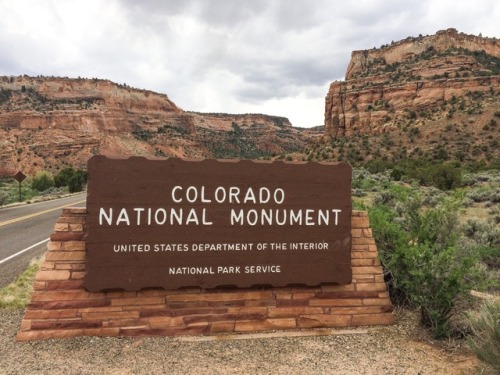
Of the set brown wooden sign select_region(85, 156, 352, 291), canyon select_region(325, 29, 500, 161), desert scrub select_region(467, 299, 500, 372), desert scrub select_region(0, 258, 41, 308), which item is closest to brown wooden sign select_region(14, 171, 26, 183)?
desert scrub select_region(0, 258, 41, 308)

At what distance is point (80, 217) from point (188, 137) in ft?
419

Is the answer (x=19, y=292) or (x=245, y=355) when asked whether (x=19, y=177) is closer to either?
(x=19, y=292)

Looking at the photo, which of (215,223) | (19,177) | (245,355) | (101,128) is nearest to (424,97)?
(19,177)

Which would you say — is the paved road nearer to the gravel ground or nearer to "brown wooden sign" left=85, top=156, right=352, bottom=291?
the gravel ground

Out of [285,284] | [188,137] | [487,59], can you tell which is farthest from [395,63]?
[285,284]

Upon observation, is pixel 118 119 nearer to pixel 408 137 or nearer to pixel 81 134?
pixel 81 134

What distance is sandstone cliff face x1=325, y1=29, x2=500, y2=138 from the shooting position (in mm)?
67750

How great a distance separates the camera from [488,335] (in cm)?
397

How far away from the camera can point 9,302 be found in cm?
586

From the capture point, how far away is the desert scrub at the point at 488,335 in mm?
3865

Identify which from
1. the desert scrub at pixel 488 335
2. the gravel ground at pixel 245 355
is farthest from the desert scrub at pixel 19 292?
the desert scrub at pixel 488 335

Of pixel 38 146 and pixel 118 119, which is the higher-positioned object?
pixel 118 119

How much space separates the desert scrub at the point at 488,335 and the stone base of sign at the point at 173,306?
124 cm

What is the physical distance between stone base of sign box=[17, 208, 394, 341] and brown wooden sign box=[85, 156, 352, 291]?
17 centimetres
